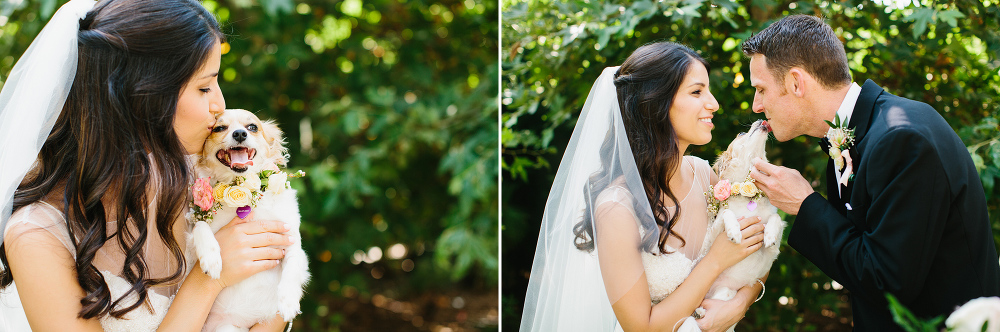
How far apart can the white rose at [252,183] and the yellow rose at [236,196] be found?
2 cm

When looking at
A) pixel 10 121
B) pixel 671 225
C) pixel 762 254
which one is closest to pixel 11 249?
pixel 10 121

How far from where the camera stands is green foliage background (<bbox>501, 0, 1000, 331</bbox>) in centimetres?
295

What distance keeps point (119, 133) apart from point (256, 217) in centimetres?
52

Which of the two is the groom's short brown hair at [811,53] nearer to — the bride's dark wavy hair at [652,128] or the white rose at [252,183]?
the bride's dark wavy hair at [652,128]

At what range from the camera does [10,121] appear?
6.42 feet

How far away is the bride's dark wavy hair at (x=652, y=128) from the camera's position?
2330 millimetres

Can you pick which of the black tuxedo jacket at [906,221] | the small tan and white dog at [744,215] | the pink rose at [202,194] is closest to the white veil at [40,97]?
the pink rose at [202,194]

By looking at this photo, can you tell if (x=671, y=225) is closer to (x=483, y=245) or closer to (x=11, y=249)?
(x=11, y=249)

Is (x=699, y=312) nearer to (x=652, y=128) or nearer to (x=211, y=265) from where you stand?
(x=652, y=128)

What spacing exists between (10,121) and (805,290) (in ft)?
11.6

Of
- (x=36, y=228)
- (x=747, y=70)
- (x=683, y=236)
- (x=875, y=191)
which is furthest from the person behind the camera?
(x=747, y=70)

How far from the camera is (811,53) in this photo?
7.38ft

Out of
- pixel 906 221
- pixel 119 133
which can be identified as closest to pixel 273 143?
pixel 119 133

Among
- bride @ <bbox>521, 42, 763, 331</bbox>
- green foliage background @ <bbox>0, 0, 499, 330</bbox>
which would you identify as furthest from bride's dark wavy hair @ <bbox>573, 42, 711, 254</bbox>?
green foliage background @ <bbox>0, 0, 499, 330</bbox>
